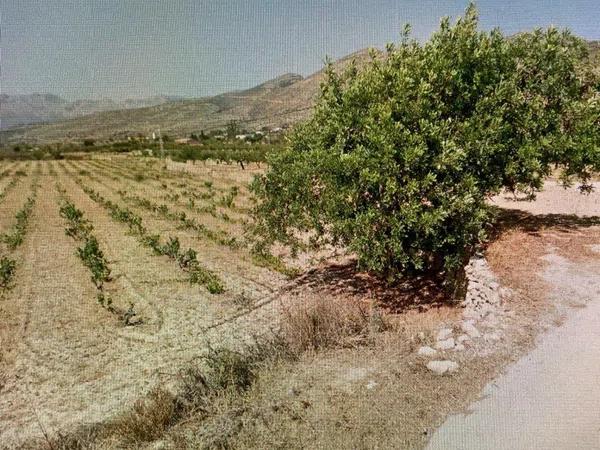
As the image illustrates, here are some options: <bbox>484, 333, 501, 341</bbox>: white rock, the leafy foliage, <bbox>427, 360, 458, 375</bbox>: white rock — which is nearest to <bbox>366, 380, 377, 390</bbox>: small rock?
<bbox>427, 360, 458, 375</bbox>: white rock

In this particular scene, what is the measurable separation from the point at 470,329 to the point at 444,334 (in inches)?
19.1

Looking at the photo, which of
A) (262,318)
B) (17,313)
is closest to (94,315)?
(17,313)

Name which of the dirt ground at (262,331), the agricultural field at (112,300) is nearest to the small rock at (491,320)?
the dirt ground at (262,331)

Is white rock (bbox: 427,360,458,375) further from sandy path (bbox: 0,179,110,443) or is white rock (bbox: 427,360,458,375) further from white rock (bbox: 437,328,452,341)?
sandy path (bbox: 0,179,110,443)

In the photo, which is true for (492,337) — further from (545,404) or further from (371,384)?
(371,384)

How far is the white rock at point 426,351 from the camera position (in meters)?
7.59

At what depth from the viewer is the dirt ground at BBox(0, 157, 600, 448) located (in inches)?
249

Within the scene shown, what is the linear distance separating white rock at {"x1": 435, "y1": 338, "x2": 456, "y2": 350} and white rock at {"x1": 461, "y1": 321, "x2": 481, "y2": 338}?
418 mm

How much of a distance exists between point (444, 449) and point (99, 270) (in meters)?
12.8

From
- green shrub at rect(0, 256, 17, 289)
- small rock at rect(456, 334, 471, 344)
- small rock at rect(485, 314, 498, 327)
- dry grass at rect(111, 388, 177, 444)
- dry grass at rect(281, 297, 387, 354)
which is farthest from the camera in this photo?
green shrub at rect(0, 256, 17, 289)

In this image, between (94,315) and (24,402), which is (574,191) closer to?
(94,315)

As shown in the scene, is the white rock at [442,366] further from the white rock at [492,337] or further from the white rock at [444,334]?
the white rock at [492,337]

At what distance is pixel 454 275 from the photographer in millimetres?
11328

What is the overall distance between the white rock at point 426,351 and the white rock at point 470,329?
877 mm
